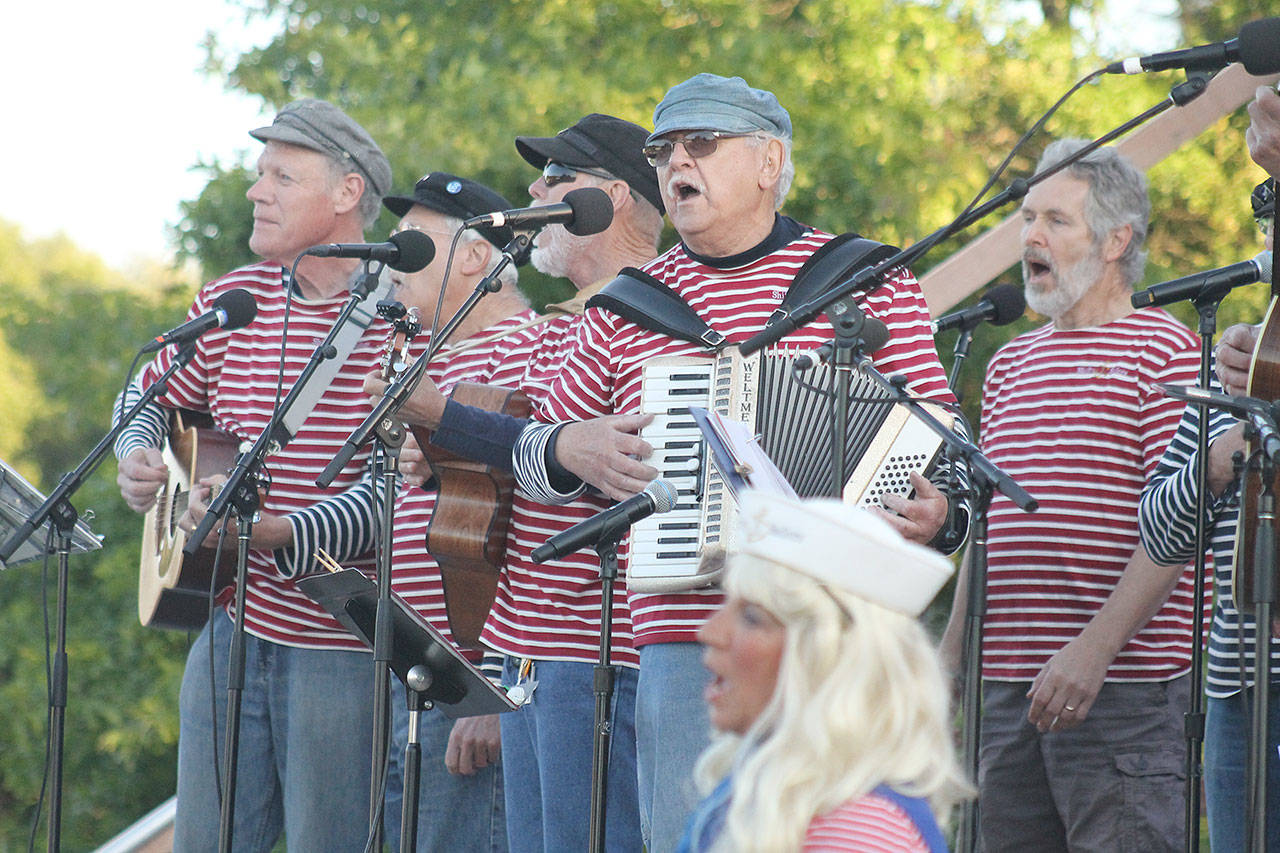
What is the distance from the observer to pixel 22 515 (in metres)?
4.90

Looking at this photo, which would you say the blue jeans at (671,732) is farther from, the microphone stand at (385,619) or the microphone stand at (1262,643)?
the microphone stand at (1262,643)

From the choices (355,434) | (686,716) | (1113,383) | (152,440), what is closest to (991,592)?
(1113,383)

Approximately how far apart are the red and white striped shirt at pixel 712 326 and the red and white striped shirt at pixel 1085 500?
931 millimetres

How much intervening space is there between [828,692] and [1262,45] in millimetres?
1731

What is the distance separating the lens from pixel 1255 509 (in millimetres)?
3557

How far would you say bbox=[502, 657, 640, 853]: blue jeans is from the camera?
156 inches

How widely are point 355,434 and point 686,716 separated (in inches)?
41.9

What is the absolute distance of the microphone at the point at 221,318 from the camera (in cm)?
458

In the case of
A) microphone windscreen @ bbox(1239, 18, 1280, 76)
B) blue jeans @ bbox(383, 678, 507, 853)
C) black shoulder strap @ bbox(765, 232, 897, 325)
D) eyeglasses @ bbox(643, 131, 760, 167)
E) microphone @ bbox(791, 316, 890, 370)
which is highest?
eyeglasses @ bbox(643, 131, 760, 167)

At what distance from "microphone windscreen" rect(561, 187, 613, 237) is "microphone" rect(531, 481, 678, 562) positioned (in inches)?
35.3

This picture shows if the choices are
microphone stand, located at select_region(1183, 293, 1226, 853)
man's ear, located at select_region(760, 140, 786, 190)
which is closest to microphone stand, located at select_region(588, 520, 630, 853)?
man's ear, located at select_region(760, 140, 786, 190)

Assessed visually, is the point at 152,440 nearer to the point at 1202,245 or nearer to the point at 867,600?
the point at 867,600

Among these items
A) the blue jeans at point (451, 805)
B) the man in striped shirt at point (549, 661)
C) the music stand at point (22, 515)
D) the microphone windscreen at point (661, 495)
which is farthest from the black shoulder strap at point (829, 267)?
the music stand at point (22, 515)

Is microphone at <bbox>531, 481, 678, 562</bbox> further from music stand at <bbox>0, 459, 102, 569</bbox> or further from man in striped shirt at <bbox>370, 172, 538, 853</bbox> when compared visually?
music stand at <bbox>0, 459, 102, 569</bbox>
